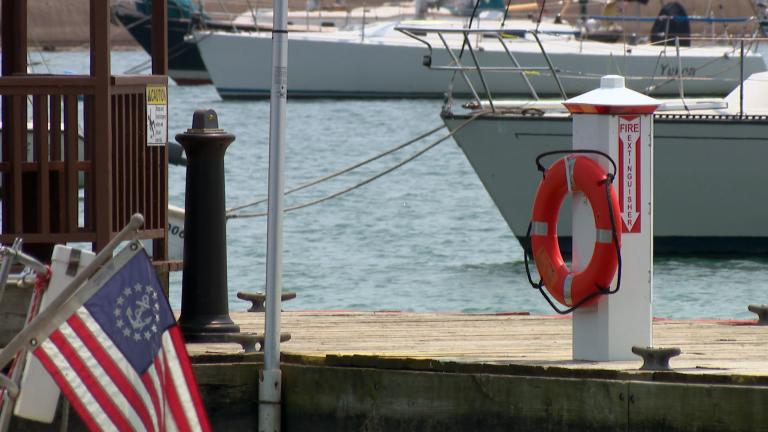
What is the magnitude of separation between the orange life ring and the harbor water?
771 cm

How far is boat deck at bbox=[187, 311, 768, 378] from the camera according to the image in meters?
6.24

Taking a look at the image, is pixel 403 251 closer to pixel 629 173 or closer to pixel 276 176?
pixel 629 173

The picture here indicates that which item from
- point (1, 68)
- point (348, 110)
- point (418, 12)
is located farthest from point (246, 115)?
point (1, 68)

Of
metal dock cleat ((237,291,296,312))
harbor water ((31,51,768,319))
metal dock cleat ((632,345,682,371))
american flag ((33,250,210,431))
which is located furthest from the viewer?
harbor water ((31,51,768,319))

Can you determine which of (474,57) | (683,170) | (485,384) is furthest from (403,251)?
(485,384)

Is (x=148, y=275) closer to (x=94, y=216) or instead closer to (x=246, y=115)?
(x=94, y=216)

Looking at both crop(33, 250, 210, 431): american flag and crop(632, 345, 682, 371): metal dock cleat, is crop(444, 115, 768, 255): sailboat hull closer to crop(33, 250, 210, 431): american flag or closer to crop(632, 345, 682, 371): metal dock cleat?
crop(632, 345, 682, 371): metal dock cleat

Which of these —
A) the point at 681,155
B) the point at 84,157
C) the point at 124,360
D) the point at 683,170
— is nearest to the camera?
the point at 124,360

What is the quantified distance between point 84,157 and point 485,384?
2.33m

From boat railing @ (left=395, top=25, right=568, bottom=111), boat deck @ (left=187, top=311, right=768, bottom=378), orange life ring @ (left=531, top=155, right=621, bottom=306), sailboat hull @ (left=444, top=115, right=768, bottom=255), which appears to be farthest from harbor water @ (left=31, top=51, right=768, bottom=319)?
orange life ring @ (left=531, top=155, right=621, bottom=306)

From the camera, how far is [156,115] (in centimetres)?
733

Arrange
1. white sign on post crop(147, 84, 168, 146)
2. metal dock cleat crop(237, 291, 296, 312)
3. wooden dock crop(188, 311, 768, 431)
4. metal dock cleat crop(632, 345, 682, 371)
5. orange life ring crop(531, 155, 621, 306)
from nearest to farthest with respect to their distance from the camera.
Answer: wooden dock crop(188, 311, 768, 431)
metal dock cleat crop(632, 345, 682, 371)
orange life ring crop(531, 155, 621, 306)
white sign on post crop(147, 84, 168, 146)
metal dock cleat crop(237, 291, 296, 312)

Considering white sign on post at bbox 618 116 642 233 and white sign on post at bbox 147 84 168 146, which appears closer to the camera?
white sign on post at bbox 618 116 642 233

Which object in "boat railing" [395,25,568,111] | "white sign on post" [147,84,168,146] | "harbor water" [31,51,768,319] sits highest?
"boat railing" [395,25,568,111]
